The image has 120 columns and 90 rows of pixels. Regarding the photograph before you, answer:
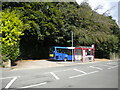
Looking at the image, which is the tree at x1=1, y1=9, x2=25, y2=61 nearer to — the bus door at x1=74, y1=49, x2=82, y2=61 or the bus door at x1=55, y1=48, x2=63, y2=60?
the bus door at x1=55, y1=48, x2=63, y2=60

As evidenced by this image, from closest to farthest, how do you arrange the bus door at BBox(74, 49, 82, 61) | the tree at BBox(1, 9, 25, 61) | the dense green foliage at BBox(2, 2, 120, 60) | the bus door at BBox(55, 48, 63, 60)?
the tree at BBox(1, 9, 25, 61) → the dense green foliage at BBox(2, 2, 120, 60) → the bus door at BBox(55, 48, 63, 60) → the bus door at BBox(74, 49, 82, 61)

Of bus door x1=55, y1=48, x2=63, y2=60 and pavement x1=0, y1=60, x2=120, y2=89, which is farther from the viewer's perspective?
bus door x1=55, y1=48, x2=63, y2=60

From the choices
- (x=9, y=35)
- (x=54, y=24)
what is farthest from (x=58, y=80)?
(x=54, y=24)

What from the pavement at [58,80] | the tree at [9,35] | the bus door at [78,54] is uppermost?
the tree at [9,35]

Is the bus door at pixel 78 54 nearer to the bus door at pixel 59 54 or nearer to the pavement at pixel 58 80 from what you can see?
the bus door at pixel 59 54

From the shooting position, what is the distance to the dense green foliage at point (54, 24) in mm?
19203

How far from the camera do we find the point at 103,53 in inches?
1384

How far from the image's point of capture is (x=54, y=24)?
68.8ft

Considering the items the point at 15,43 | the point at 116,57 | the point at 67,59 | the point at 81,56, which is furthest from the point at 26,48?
the point at 116,57

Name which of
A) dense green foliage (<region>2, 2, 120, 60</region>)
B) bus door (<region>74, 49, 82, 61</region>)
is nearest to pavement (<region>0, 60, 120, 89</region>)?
dense green foliage (<region>2, 2, 120, 60</region>)

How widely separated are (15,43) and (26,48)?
41.3 ft

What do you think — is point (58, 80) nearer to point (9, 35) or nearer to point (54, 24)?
point (9, 35)

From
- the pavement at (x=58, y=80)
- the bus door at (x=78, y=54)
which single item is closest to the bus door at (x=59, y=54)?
the bus door at (x=78, y=54)

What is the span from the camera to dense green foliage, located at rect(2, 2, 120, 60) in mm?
19203
